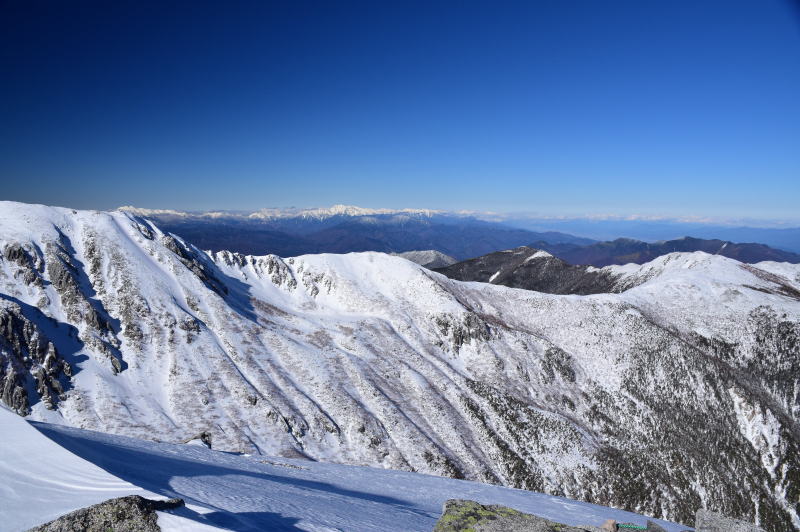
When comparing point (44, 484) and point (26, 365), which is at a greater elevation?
point (44, 484)

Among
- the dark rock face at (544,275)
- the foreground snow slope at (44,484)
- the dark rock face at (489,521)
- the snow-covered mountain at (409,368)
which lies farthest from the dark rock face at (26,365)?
the dark rock face at (544,275)

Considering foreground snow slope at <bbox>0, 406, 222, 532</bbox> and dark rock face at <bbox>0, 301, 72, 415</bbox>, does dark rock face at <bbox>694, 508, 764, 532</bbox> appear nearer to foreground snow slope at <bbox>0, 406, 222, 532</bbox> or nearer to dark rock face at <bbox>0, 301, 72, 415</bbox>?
foreground snow slope at <bbox>0, 406, 222, 532</bbox>

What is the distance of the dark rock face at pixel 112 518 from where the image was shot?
6.70 metres

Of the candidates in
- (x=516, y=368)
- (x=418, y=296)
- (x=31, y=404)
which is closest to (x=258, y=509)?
(x=31, y=404)

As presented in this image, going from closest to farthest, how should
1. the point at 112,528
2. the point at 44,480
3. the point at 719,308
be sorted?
the point at 112,528
the point at 44,480
the point at 719,308

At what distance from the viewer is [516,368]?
75625 millimetres

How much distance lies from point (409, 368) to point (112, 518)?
66.5 m

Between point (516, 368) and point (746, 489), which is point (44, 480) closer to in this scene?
point (516, 368)

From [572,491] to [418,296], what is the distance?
158ft

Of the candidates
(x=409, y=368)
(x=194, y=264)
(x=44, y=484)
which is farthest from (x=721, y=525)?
(x=194, y=264)

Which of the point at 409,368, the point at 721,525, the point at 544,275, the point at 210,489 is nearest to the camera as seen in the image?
the point at 210,489

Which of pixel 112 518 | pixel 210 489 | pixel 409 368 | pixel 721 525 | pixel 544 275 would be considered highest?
pixel 112 518

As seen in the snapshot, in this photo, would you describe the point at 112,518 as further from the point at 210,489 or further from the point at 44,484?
the point at 210,489

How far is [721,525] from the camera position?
41.3ft
